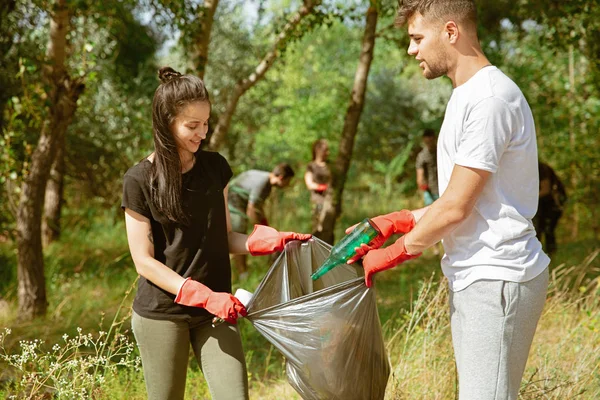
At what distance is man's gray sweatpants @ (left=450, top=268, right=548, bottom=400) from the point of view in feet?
5.98

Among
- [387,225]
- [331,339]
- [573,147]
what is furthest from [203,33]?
[573,147]

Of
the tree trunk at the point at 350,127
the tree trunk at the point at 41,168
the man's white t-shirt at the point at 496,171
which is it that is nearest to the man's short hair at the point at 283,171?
the tree trunk at the point at 350,127

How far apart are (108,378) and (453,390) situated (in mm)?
1761

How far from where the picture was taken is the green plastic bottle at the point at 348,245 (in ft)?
7.30

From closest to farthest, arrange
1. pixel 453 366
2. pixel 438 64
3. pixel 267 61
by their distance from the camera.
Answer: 1. pixel 438 64
2. pixel 453 366
3. pixel 267 61

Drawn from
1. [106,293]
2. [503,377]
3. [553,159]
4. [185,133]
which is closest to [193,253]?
[185,133]

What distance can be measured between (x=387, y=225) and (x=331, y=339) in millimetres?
426

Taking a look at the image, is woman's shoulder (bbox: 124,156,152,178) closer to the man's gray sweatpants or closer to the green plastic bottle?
the green plastic bottle

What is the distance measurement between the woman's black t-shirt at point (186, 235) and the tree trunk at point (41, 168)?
301 cm

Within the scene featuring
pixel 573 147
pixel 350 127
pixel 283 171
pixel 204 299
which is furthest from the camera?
pixel 573 147

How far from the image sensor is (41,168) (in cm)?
506

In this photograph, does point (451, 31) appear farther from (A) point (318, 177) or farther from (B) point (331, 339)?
(A) point (318, 177)

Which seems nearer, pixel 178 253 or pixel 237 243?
pixel 178 253

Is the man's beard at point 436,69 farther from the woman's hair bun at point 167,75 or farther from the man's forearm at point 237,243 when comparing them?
the man's forearm at point 237,243
